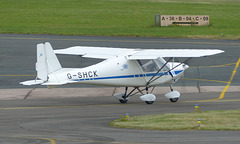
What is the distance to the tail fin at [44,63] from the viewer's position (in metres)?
21.8

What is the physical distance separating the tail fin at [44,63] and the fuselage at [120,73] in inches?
8.3

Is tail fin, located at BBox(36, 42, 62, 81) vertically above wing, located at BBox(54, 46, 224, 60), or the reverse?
wing, located at BBox(54, 46, 224, 60)

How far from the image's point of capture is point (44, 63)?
21.9m

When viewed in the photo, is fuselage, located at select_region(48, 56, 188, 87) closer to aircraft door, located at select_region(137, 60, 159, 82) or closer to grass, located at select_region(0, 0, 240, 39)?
aircraft door, located at select_region(137, 60, 159, 82)

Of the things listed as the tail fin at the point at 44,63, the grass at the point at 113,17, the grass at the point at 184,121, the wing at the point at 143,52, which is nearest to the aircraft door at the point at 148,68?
the wing at the point at 143,52

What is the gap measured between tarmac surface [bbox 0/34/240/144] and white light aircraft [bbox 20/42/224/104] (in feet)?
3.32

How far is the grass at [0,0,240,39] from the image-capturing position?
48062mm

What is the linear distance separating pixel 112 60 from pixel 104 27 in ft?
97.0

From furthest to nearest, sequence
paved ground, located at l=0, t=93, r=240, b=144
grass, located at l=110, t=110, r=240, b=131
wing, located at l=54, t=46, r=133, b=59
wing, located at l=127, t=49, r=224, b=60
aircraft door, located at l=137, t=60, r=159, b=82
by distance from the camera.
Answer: wing, located at l=54, t=46, r=133, b=59 < aircraft door, located at l=137, t=60, r=159, b=82 < wing, located at l=127, t=49, r=224, b=60 < grass, located at l=110, t=110, r=240, b=131 < paved ground, located at l=0, t=93, r=240, b=144

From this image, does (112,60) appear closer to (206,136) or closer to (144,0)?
(206,136)

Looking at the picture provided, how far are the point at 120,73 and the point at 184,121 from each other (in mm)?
5266

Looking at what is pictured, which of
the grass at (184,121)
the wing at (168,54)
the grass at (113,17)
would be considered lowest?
the grass at (184,121)

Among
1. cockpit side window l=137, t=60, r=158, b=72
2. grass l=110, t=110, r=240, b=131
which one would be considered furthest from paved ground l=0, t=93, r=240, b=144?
cockpit side window l=137, t=60, r=158, b=72

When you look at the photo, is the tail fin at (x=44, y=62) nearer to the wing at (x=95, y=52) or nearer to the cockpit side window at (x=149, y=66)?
the wing at (x=95, y=52)
